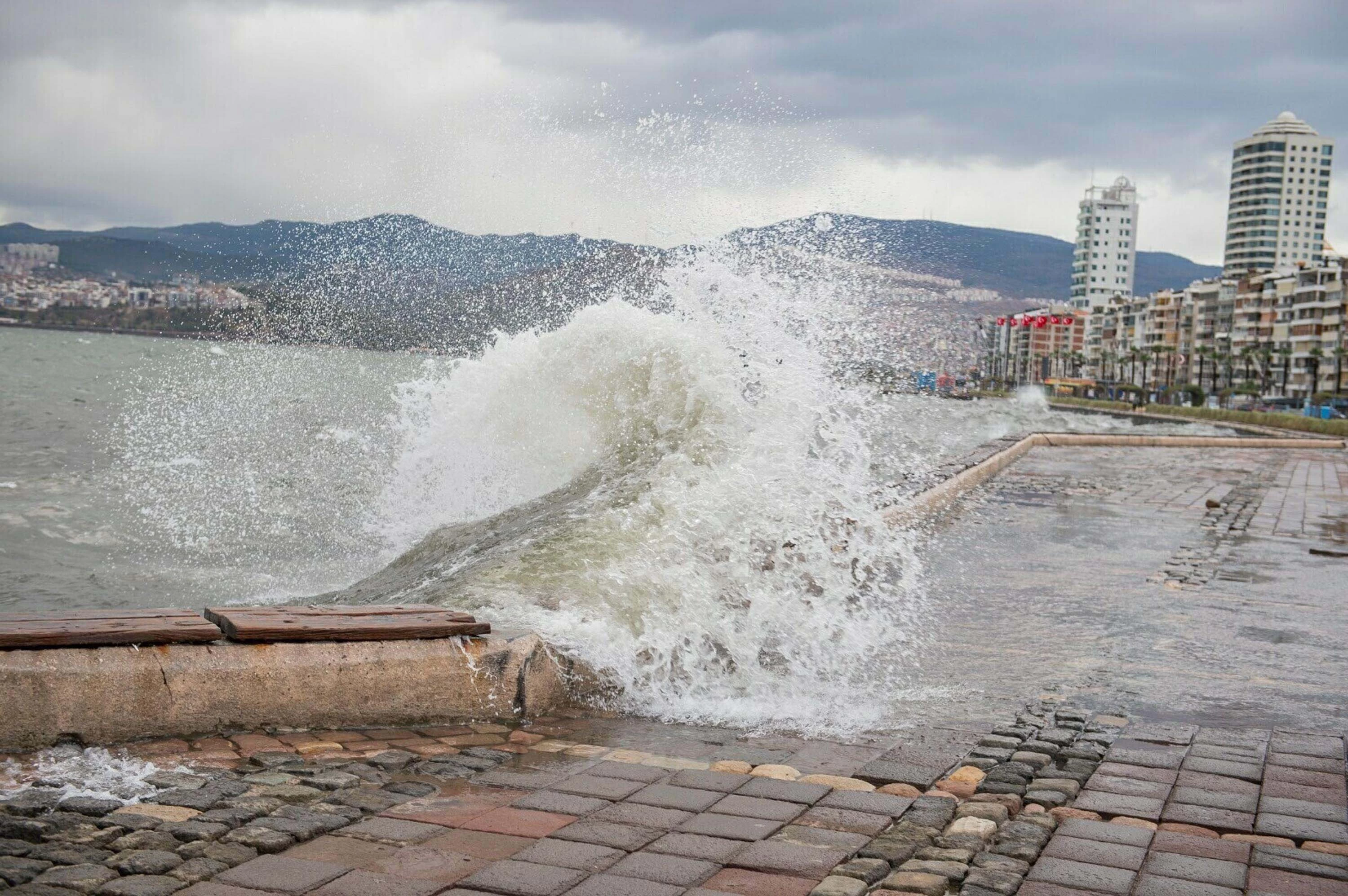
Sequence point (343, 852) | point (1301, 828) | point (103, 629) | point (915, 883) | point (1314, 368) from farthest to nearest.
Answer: point (1314, 368)
point (103, 629)
point (1301, 828)
point (343, 852)
point (915, 883)

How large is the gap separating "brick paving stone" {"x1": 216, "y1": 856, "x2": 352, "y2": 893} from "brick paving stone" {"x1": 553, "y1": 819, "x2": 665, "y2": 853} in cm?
60

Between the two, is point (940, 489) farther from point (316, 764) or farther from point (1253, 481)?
point (316, 764)

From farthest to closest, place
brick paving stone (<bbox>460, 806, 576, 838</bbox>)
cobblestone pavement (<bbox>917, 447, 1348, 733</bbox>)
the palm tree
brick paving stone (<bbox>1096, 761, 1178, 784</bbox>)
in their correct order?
the palm tree
cobblestone pavement (<bbox>917, 447, 1348, 733</bbox>)
brick paving stone (<bbox>1096, 761, 1178, 784</bbox>)
brick paving stone (<bbox>460, 806, 576, 838</bbox>)

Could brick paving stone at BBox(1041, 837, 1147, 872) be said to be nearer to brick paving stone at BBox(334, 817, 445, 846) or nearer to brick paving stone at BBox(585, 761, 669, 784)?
brick paving stone at BBox(585, 761, 669, 784)

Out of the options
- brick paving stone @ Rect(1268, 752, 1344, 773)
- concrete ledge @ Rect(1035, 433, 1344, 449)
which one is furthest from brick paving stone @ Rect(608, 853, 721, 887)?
concrete ledge @ Rect(1035, 433, 1344, 449)

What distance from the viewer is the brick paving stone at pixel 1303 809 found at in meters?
3.83

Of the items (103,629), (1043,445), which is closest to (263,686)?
(103,629)

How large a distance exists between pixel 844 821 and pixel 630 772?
77 cm

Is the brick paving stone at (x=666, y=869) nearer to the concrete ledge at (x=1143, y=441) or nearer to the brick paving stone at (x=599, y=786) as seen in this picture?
the brick paving stone at (x=599, y=786)

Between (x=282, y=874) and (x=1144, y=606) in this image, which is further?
(x=1144, y=606)

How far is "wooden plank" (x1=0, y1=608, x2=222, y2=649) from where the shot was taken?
4.06 m

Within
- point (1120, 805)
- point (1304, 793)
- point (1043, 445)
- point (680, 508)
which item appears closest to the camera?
point (1120, 805)

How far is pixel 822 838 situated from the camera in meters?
3.46

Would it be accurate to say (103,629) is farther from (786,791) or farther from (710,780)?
(786,791)
